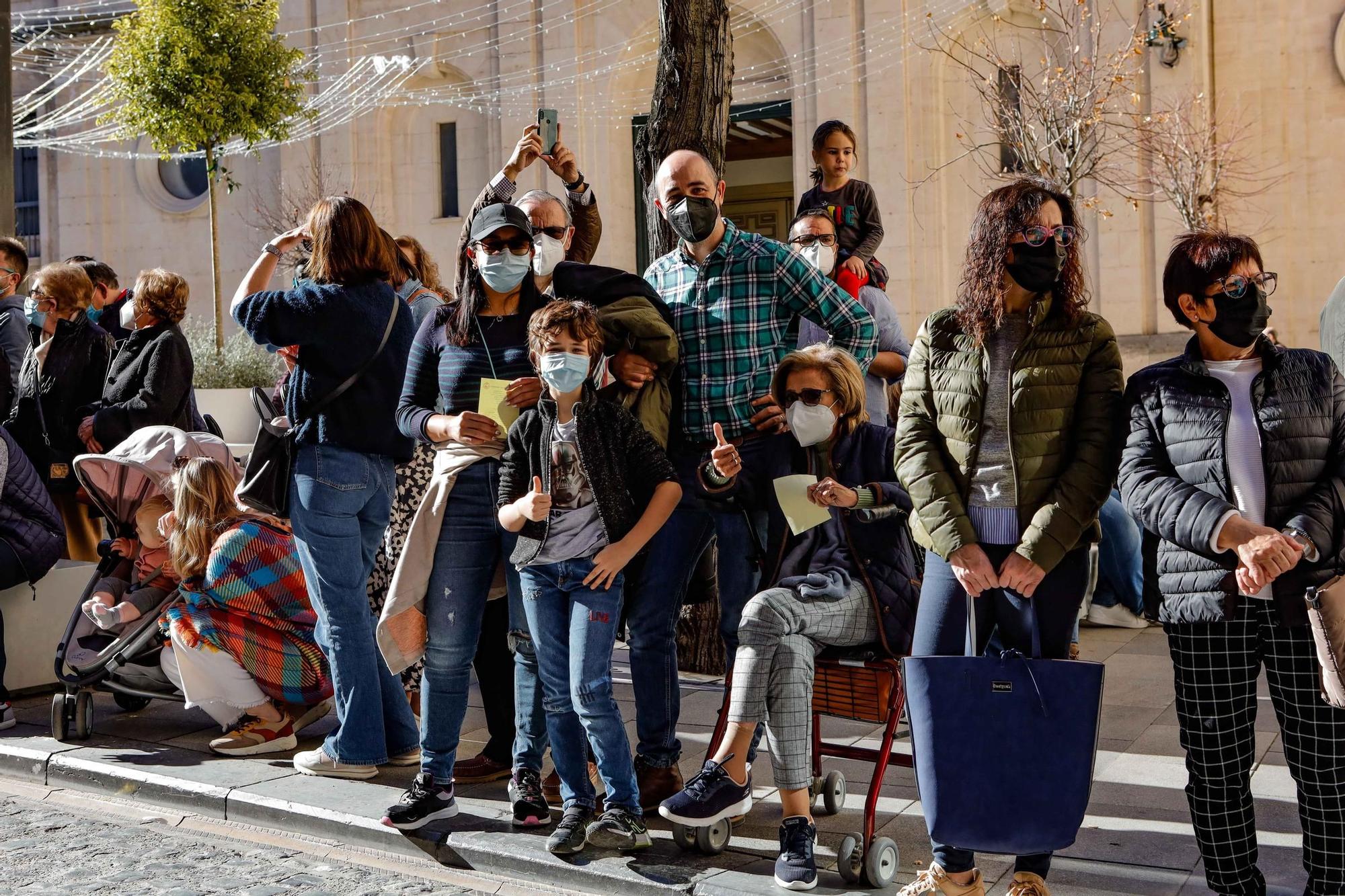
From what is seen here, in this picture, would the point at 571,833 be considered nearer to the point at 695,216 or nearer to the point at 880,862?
the point at 880,862

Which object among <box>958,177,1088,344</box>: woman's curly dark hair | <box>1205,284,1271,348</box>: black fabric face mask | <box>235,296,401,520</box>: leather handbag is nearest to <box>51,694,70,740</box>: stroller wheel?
<box>235,296,401,520</box>: leather handbag

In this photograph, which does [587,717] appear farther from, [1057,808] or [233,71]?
[233,71]

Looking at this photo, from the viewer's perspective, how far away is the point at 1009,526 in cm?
423

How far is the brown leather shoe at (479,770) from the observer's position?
585 centimetres

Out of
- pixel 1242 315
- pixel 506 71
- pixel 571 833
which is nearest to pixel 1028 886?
pixel 571 833

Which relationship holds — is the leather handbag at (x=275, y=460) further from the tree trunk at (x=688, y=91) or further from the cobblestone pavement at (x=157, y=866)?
the tree trunk at (x=688, y=91)

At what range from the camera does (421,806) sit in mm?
5156

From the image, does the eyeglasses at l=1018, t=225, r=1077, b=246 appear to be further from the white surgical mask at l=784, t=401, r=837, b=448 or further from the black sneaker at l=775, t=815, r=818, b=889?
the black sneaker at l=775, t=815, r=818, b=889

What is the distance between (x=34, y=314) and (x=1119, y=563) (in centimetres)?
698

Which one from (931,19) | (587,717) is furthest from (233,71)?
(587,717)

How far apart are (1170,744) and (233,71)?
1797cm

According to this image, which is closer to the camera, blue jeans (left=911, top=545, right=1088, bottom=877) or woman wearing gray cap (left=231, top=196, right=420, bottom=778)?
blue jeans (left=911, top=545, right=1088, bottom=877)

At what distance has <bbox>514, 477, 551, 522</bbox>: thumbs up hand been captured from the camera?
4.77 meters

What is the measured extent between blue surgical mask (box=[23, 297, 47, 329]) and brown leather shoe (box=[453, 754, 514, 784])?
13.6ft
